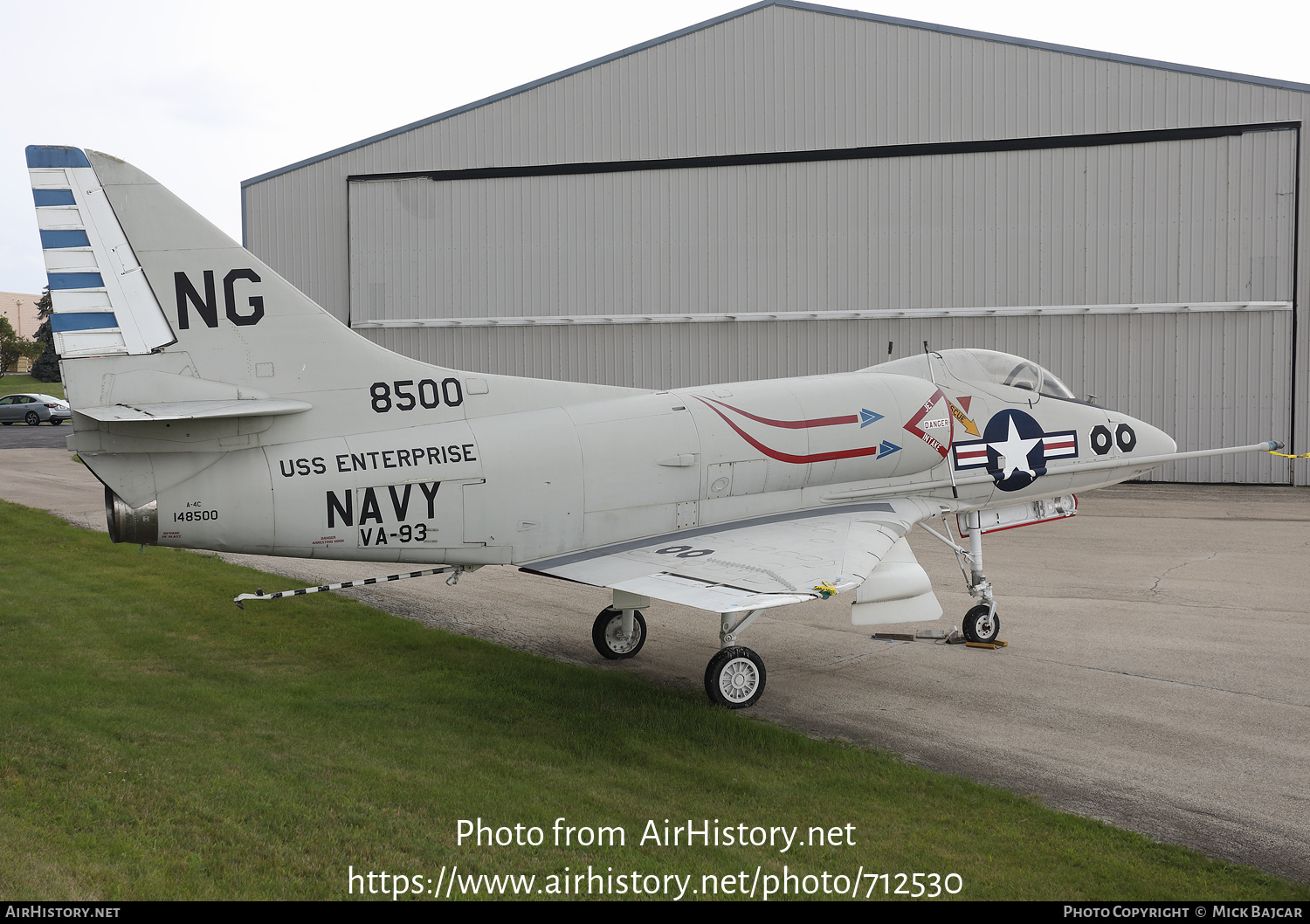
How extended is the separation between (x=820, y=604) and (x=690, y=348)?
15943 millimetres

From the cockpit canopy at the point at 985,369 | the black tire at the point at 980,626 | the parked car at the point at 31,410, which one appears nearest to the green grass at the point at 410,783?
the black tire at the point at 980,626

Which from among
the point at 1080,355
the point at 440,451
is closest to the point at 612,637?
the point at 440,451

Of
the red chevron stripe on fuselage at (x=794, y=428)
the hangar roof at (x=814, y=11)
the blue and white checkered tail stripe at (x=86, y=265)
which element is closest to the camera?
the blue and white checkered tail stripe at (x=86, y=265)

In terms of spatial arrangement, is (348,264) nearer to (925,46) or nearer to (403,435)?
(925,46)

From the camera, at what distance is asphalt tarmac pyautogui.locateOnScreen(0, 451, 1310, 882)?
24.6 ft

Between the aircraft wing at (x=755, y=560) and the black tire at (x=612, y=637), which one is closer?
the aircraft wing at (x=755, y=560)

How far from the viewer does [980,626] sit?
11812mm

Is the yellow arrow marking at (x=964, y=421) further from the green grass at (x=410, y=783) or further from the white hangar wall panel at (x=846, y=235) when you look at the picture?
the white hangar wall panel at (x=846, y=235)

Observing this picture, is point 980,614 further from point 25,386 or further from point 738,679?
point 25,386

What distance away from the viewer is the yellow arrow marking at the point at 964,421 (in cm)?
1174

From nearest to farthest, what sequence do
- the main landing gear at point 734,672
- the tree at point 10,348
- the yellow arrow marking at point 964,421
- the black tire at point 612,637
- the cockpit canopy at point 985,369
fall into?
the main landing gear at point 734,672 < the black tire at point 612,637 < the yellow arrow marking at point 964,421 < the cockpit canopy at point 985,369 < the tree at point 10,348

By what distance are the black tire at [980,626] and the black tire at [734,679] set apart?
370 cm

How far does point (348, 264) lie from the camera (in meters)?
31.7
